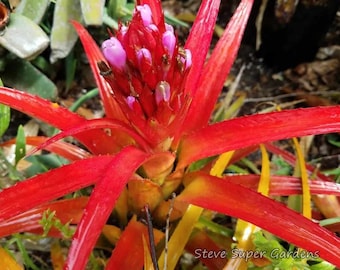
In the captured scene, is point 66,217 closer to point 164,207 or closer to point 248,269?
point 164,207

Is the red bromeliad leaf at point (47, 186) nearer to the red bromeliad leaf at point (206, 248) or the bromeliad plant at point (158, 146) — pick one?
the bromeliad plant at point (158, 146)

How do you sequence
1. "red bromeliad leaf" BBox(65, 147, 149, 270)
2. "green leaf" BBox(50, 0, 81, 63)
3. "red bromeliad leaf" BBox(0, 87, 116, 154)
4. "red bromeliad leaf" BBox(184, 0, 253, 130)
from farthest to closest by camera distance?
"green leaf" BBox(50, 0, 81, 63) < "red bromeliad leaf" BBox(184, 0, 253, 130) < "red bromeliad leaf" BBox(0, 87, 116, 154) < "red bromeliad leaf" BBox(65, 147, 149, 270)

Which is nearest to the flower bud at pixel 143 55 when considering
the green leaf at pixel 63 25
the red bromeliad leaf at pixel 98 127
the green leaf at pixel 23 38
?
the red bromeliad leaf at pixel 98 127

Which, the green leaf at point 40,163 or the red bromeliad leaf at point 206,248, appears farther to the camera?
the green leaf at point 40,163

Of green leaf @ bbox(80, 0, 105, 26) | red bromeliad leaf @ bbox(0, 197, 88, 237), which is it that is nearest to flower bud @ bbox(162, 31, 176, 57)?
red bromeliad leaf @ bbox(0, 197, 88, 237)

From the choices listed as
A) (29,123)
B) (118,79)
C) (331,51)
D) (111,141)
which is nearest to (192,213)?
(111,141)

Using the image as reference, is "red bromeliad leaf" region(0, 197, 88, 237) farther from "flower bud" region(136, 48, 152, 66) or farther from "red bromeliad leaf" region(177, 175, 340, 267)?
"flower bud" region(136, 48, 152, 66)

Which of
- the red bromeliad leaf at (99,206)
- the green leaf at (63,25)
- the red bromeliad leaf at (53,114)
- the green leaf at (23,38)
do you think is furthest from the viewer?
the green leaf at (63,25)
